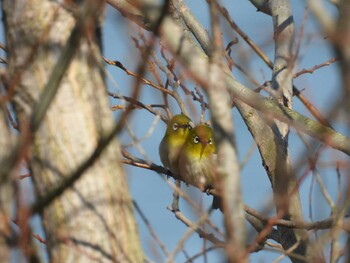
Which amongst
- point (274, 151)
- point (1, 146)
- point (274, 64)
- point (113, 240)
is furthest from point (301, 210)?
point (1, 146)

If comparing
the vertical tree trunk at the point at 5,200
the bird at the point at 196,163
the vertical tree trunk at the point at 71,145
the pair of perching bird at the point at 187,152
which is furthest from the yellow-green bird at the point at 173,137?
the vertical tree trunk at the point at 5,200

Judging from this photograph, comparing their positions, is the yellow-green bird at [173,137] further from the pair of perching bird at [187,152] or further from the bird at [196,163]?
the bird at [196,163]

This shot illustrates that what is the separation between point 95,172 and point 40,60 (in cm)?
43

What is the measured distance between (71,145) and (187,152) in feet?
14.2

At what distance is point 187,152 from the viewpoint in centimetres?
669

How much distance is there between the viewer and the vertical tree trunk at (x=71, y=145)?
2359 mm

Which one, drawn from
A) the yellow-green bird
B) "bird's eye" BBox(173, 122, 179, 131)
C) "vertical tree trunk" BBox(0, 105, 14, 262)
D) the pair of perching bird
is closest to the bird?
the pair of perching bird

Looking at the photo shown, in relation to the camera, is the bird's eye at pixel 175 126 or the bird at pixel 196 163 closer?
the bird at pixel 196 163

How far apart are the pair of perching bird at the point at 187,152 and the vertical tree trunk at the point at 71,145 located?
371 centimetres

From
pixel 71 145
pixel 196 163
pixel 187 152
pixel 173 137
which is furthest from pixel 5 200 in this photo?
pixel 173 137

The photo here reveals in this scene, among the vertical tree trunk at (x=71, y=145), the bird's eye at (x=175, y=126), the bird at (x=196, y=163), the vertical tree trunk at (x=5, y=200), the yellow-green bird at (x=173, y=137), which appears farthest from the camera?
the bird's eye at (x=175, y=126)

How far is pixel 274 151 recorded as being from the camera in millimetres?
4906

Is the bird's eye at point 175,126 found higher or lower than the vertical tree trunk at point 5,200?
higher

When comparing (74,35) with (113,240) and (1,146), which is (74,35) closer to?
(1,146)
